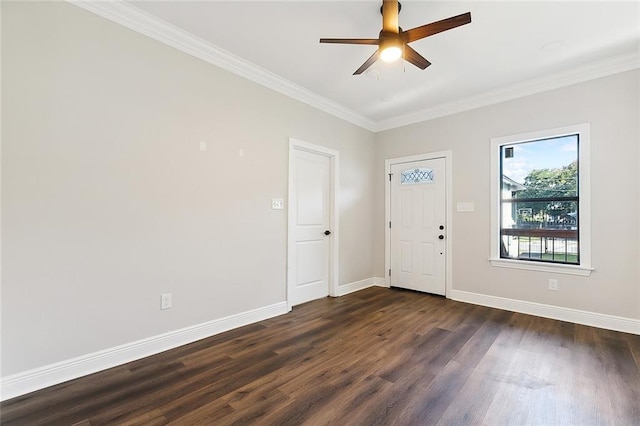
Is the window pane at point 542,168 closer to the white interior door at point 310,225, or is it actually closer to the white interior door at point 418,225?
the white interior door at point 418,225

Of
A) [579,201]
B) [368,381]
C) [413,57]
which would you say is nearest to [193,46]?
[413,57]

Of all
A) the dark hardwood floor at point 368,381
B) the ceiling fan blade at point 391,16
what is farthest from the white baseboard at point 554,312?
the ceiling fan blade at point 391,16

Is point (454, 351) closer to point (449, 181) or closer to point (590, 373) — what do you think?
point (590, 373)

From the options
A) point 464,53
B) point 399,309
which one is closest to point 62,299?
point 399,309

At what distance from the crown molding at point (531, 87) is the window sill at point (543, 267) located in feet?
6.91

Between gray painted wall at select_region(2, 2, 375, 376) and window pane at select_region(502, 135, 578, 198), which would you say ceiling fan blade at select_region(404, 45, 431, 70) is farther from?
window pane at select_region(502, 135, 578, 198)

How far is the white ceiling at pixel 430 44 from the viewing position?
2.36m

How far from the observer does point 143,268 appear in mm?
2490

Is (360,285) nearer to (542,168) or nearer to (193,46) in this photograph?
(542,168)

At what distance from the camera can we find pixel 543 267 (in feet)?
11.6

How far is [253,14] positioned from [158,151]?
4.68 ft

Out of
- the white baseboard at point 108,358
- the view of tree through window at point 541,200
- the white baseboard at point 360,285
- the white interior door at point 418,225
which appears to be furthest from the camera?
the white baseboard at point 360,285

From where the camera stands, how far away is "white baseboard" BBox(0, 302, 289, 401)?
1934mm

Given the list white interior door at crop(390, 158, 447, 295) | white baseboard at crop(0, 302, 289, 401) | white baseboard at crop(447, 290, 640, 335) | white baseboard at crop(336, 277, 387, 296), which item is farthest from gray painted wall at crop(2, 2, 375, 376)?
white baseboard at crop(447, 290, 640, 335)
